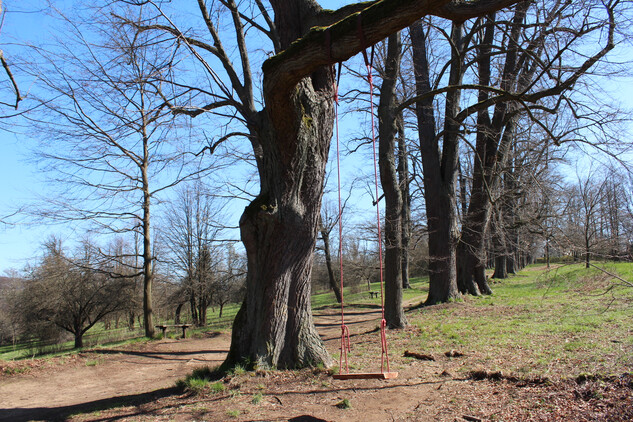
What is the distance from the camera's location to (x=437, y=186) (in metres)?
14.3

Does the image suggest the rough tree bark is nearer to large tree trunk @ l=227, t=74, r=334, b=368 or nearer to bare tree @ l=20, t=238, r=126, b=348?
large tree trunk @ l=227, t=74, r=334, b=368

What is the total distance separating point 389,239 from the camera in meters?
10.8

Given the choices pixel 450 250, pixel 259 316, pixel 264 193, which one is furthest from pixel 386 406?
pixel 450 250

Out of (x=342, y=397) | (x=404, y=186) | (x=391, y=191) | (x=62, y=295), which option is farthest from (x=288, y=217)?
(x=62, y=295)

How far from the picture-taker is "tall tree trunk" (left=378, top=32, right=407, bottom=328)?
34.0 feet

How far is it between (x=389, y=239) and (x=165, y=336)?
28.1 ft

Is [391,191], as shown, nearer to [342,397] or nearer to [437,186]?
[437,186]

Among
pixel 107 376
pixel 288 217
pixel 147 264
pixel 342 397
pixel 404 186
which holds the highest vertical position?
pixel 404 186

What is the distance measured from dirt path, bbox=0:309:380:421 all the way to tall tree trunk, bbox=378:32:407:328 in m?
1.92

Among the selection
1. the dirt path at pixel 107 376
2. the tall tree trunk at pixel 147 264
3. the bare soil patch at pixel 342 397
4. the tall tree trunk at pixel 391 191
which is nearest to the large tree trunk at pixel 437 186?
the tall tree trunk at pixel 391 191

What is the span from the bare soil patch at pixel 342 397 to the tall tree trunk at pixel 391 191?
7.00 feet

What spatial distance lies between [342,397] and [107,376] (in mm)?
6182

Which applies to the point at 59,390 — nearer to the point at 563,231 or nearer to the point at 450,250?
the point at 563,231

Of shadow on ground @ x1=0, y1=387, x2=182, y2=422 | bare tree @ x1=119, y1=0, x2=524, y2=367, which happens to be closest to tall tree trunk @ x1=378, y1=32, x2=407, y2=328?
bare tree @ x1=119, y1=0, x2=524, y2=367
